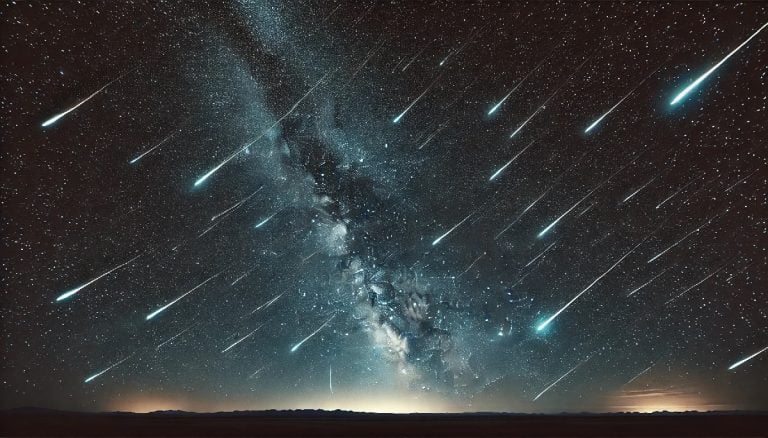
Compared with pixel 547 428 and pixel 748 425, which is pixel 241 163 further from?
pixel 748 425

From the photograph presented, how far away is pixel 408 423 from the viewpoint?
10.5 feet

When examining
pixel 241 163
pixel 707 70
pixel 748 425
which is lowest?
pixel 748 425

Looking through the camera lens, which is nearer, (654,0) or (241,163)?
(654,0)

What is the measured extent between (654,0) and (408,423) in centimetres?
398

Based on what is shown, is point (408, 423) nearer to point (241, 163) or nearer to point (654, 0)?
point (241, 163)

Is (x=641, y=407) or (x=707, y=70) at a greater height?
(x=707, y=70)

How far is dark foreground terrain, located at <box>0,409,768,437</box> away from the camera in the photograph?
3.10m

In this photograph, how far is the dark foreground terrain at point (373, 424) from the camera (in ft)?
10.2

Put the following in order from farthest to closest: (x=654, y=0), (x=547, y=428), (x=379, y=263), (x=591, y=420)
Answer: (x=379, y=263) → (x=654, y=0) → (x=591, y=420) → (x=547, y=428)

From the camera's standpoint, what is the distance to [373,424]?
10.5 ft

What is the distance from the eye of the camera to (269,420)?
11.0ft

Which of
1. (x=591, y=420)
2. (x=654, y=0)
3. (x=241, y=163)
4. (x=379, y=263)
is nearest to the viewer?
(x=591, y=420)

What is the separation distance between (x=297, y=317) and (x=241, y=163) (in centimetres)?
153

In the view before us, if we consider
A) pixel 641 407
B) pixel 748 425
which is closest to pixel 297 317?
pixel 641 407
